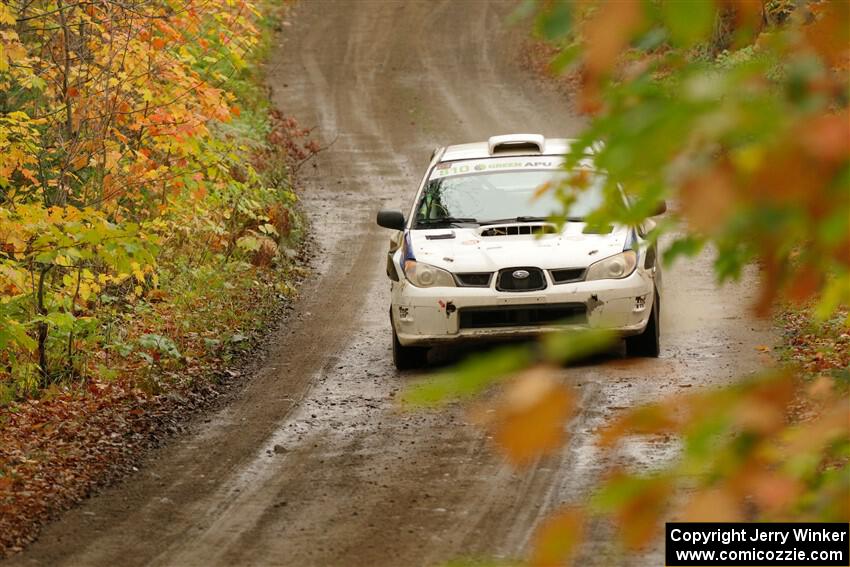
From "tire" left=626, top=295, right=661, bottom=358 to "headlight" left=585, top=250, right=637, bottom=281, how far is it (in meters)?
0.43

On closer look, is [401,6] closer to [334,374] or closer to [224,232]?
[224,232]

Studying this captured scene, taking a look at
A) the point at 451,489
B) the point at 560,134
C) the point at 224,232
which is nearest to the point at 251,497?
the point at 451,489

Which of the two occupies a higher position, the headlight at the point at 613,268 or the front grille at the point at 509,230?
the front grille at the point at 509,230

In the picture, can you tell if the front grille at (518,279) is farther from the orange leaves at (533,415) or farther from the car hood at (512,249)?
the orange leaves at (533,415)

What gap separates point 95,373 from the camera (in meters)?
10.8

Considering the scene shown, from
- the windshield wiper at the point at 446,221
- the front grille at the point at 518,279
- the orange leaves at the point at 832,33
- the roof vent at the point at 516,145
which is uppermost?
the orange leaves at the point at 832,33

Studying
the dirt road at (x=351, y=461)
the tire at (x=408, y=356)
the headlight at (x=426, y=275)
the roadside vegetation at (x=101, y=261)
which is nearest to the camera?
the dirt road at (x=351, y=461)

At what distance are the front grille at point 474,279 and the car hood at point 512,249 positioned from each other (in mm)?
44

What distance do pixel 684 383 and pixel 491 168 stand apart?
10.2 ft

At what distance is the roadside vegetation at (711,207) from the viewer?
1.71 metres

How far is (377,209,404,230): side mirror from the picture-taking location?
1089 centimetres

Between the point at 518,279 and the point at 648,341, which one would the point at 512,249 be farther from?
the point at 648,341

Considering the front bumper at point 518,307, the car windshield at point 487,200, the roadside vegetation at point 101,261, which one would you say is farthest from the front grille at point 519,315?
the roadside vegetation at point 101,261
